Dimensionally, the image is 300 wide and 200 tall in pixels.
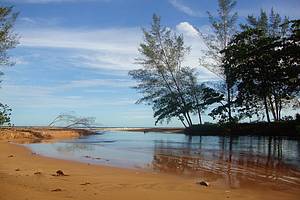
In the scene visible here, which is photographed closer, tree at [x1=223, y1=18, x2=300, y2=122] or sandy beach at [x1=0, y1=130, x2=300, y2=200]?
sandy beach at [x1=0, y1=130, x2=300, y2=200]

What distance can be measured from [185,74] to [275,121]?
11137 millimetres

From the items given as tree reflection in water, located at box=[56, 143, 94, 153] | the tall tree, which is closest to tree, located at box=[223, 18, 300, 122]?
the tall tree

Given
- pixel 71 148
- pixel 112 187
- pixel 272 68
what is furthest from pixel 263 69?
pixel 112 187

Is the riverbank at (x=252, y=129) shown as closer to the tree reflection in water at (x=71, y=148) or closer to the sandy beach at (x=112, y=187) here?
the tree reflection in water at (x=71, y=148)

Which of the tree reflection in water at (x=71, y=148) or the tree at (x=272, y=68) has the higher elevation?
the tree at (x=272, y=68)

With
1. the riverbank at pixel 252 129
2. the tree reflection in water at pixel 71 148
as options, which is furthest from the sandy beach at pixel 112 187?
the riverbank at pixel 252 129

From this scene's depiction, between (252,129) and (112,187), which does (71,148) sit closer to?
(112,187)

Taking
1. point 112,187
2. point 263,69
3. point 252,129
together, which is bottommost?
point 112,187

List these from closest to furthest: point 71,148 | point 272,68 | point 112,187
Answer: point 112,187 < point 71,148 < point 272,68

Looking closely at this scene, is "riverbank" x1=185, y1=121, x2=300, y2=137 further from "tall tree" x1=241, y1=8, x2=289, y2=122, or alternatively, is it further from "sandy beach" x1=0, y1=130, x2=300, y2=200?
"sandy beach" x1=0, y1=130, x2=300, y2=200

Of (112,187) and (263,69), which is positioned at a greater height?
(263,69)

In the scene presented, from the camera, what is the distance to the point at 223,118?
127 feet

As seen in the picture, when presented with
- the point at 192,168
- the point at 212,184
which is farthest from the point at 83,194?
the point at 192,168

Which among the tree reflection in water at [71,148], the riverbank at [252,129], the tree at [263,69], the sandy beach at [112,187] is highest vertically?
the tree at [263,69]
